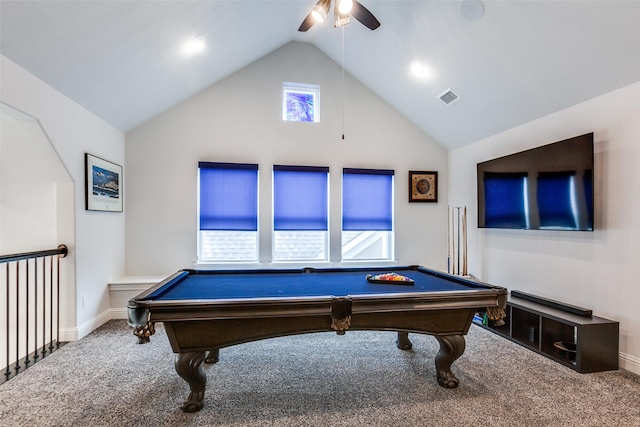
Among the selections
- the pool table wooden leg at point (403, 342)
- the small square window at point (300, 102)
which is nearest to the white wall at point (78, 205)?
the small square window at point (300, 102)

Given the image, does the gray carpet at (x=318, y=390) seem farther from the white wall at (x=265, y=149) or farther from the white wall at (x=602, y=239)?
the white wall at (x=265, y=149)

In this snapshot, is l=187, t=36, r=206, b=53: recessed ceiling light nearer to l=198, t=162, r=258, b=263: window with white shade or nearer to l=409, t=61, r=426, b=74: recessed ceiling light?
l=198, t=162, r=258, b=263: window with white shade

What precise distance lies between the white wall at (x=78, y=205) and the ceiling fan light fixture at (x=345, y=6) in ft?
8.22

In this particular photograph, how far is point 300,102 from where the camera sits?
458 centimetres

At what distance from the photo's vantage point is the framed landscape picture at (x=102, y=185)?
3.22 m

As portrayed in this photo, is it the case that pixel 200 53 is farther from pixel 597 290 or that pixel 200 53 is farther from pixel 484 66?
pixel 597 290

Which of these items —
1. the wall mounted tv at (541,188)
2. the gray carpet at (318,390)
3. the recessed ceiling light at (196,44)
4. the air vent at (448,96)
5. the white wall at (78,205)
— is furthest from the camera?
the air vent at (448,96)

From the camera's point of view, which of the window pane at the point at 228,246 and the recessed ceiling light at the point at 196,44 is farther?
the window pane at the point at 228,246

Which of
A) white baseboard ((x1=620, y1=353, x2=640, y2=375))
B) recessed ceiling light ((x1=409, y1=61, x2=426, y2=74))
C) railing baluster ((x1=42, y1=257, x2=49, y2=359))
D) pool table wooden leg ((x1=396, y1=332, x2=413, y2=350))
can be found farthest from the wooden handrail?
white baseboard ((x1=620, y1=353, x2=640, y2=375))

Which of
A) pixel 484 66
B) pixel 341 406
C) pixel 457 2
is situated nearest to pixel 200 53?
pixel 457 2

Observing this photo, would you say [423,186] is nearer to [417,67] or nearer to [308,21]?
[417,67]

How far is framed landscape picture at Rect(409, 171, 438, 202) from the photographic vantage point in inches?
187

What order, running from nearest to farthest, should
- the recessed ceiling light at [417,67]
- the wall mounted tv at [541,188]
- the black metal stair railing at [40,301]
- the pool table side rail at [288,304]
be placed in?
the pool table side rail at [288,304]
the wall mounted tv at [541,188]
the black metal stair railing at [40,301]
the recessed ceiling light at [417,67]

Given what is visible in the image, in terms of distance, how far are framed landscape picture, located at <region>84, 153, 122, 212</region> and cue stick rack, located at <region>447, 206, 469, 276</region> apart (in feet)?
15.0
